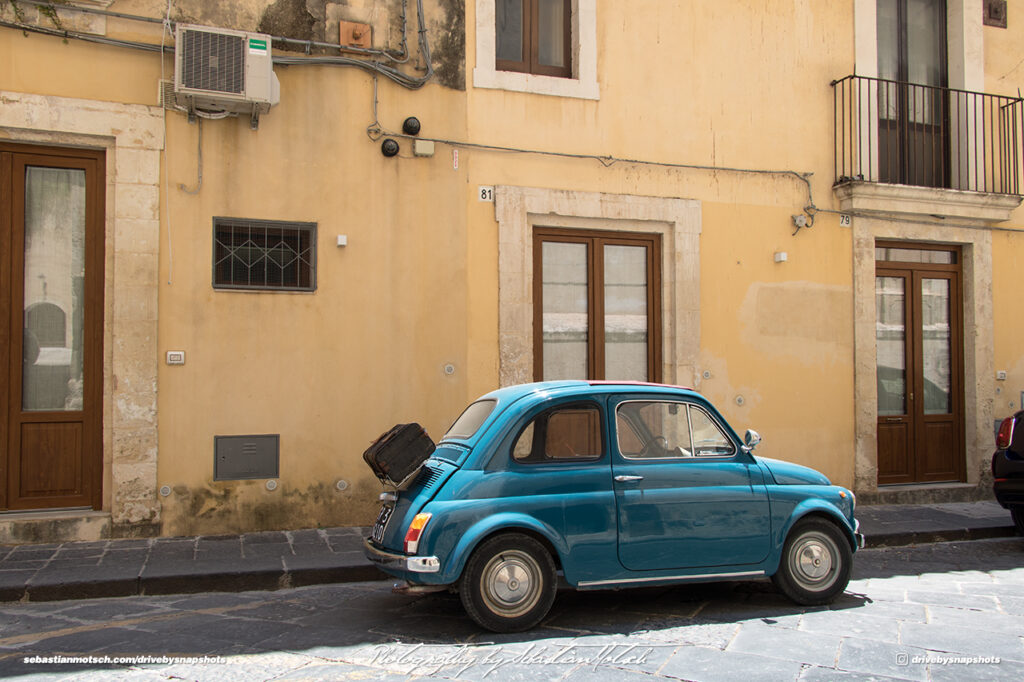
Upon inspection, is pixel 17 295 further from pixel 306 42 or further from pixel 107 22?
pixel 306 42

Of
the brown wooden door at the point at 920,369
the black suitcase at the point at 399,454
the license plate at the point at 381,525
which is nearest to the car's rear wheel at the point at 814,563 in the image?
the black suitcase at the point at 399,454

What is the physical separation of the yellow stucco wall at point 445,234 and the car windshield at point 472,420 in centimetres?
250

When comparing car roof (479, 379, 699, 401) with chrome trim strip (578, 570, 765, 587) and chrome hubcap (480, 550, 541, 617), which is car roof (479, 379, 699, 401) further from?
chrome trim strip (578, 570, 765, 587)

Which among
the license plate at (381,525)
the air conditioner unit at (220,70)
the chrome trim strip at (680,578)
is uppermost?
the air conditioner unit at (220,70)

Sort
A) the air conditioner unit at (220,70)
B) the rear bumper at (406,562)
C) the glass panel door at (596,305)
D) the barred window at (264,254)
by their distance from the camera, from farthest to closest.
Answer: the glass panel door at (596,305), the barred window at (264,254), the air conditioner unit at (220,70), the rear bumper at (406,562)

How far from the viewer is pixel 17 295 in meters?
7.71

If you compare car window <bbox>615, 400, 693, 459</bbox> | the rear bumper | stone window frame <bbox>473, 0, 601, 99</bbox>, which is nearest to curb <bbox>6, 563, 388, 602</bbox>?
the rear bumper

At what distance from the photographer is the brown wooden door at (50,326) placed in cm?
767

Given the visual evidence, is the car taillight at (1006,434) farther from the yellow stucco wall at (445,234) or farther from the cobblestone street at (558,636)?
the cobblestone street at (558,636)

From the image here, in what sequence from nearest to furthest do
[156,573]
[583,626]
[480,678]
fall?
[480,678], [583,626], [156,573]

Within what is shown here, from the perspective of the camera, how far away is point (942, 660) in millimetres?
4926

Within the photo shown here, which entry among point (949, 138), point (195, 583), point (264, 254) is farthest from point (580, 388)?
point (949, 138)

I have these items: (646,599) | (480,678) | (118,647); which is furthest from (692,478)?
(118,647)

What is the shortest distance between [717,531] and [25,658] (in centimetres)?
427
